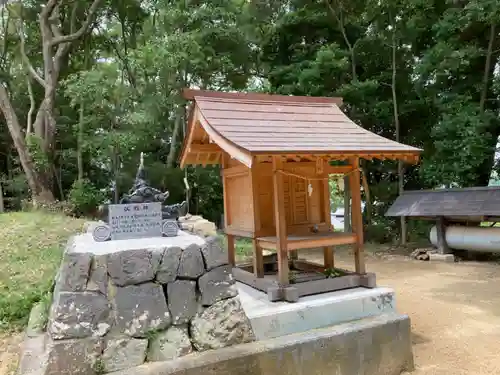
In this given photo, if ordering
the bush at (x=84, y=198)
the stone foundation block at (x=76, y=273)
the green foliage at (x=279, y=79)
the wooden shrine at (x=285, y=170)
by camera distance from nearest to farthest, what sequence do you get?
the stone foundation block at (x=76, y=273), the wooden shrine at (x=285, y=170), the green foliage at (x=279, y=79), the bush at (x=84, y=198)

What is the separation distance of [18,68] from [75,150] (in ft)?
17.1

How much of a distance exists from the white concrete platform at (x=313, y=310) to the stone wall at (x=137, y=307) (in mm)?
298

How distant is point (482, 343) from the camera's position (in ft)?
16.1

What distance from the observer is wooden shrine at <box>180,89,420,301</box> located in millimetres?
4816

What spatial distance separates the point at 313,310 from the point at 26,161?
13.0 m

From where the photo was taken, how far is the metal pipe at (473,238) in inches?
373

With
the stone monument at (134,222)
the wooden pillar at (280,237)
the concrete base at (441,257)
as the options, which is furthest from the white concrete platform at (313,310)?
the concrete base at (441,257)

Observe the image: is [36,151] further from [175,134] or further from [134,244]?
[134,244]

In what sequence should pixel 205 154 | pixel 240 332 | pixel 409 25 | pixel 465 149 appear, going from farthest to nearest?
pixel 409 25, pixel 465 149, pixel 205 154, pixel 240 332

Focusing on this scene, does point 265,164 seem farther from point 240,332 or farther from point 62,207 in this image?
point 62,207

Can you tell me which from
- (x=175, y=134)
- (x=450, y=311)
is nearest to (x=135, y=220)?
(x=450, y=311)

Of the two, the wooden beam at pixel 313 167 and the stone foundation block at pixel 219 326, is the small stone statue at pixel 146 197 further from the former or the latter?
the wooden beam at pixel 313 167

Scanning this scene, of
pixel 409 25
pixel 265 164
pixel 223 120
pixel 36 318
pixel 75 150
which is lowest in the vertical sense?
pixel 36 318

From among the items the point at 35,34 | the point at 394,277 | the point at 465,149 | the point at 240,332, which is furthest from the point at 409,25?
the point at 35,34
